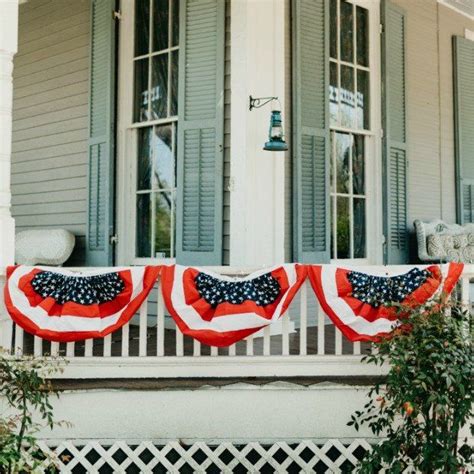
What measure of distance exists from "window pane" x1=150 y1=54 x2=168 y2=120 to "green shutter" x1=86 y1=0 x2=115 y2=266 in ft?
1.30

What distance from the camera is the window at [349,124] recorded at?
17.7 feet

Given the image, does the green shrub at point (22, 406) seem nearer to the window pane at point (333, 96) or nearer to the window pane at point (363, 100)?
the window pane at point (333, 96)

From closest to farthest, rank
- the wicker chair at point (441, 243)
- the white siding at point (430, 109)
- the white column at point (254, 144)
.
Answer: the white column at point (254, 144) → the wicker chair at point (441, 243) → the white siding at point (430, 109)

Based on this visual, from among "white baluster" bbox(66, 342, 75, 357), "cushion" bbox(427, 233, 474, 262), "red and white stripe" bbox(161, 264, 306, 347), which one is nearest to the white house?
"white baluster" bbox(66, 342, 75, 357)

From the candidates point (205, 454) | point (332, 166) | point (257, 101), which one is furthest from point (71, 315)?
point (332, 166)

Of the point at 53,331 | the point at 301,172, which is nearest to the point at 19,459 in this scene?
the point at 53,331

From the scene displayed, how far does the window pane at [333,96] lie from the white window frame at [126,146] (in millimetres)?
1682

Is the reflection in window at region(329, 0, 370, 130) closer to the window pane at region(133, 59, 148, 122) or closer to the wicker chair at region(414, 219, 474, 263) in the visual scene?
the wicker chair at region(414, 219, 474, 263)

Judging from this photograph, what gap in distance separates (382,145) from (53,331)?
3605mm

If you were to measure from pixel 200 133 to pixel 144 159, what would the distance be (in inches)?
31.1

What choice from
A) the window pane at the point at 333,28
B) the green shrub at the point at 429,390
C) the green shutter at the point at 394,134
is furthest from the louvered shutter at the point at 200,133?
the green shrub at the point at 429,390

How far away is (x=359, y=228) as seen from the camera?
565cm

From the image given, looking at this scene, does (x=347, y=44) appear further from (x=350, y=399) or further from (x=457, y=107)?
(x=350, y=399)

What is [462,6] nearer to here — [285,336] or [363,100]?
[363,100]
